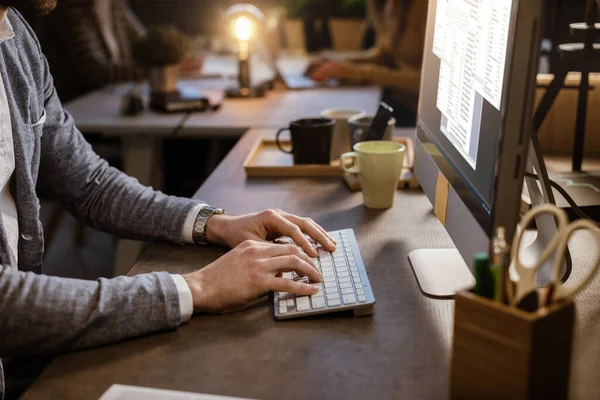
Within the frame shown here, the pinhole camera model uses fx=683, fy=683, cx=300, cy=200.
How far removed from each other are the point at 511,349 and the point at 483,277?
0.22 ft

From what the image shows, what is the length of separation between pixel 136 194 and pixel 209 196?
18cm

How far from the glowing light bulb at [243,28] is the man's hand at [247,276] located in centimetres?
181

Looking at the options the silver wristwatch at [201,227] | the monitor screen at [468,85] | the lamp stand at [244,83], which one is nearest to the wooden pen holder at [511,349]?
the monitor screen at [468,85]

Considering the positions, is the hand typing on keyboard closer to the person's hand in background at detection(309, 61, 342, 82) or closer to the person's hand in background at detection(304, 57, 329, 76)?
the person's hand in background at detection(309, 61, 342, 82)

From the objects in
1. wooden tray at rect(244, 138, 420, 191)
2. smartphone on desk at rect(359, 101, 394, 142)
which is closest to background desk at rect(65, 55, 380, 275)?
wooden tray at rect(244, 138, 420, 191)

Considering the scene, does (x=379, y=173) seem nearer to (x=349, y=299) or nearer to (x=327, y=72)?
(x=349, y=299)

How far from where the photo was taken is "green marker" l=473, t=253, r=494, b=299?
61cm

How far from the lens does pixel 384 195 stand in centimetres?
126

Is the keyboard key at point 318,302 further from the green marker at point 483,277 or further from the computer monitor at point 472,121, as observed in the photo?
the green marker at point 483,277

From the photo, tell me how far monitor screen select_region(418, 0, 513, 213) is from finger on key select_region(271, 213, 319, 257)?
0.24 meters

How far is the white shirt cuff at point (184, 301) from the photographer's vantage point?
83cm

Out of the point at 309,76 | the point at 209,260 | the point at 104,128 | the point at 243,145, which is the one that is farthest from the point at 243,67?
the point at 209,260

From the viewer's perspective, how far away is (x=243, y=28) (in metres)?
2.60

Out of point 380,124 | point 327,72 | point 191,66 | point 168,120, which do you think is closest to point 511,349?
point 380,124
